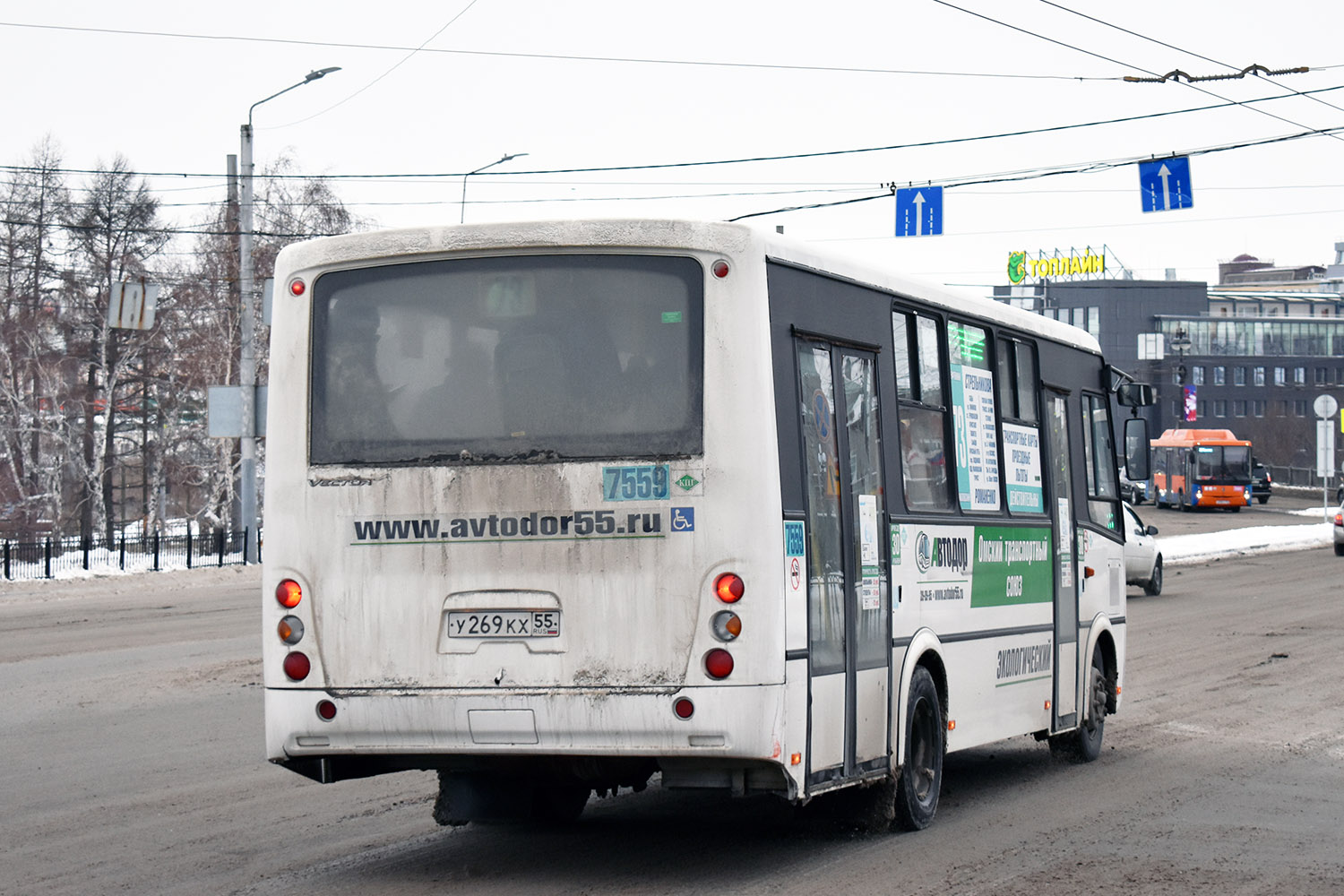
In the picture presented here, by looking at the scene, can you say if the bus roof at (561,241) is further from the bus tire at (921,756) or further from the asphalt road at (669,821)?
the asphalt road at (669,821)

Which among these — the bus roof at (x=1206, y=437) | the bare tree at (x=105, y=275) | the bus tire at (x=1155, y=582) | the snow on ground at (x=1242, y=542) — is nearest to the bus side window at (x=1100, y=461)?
the bus tire at (x=1155, y=582)

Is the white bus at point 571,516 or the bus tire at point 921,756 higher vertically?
the white bus at point 571,516

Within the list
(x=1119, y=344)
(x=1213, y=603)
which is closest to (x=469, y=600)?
(x=1213, y=603)

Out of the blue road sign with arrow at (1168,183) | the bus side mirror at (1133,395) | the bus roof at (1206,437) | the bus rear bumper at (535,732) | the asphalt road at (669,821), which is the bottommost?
the asphalt road at (669,821)

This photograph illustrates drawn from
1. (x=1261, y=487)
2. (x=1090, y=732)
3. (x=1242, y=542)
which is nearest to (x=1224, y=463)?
(x=1261, y=487)

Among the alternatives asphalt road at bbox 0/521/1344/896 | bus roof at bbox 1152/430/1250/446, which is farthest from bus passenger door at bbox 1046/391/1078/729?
bus roof at bbox 1152/430/1250/446

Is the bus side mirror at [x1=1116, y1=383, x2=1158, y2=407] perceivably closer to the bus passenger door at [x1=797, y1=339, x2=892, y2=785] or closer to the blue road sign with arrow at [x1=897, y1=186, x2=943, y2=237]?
the bus passenger door at [x1=797, y1=339, x2=892, y2=785]

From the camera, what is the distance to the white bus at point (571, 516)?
7.08 meters

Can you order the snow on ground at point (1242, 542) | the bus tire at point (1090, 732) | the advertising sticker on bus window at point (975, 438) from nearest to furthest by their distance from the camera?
the advertising sticker on bus window at point (975, 438)
the bus tire at point (1090, 732)
the snow on ground at point (1242, 542)

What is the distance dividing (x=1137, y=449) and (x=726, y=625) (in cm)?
627

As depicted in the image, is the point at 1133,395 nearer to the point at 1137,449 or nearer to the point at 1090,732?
the point at 1137,449

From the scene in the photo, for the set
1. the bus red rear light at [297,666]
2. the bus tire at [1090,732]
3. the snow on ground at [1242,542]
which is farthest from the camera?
the snow on ground at [1242,542]

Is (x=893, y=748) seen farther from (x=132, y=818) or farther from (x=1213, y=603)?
(x=1213, y=603)

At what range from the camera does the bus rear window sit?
23.9 ft
